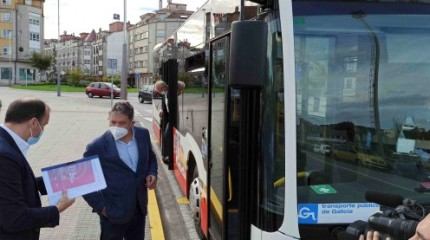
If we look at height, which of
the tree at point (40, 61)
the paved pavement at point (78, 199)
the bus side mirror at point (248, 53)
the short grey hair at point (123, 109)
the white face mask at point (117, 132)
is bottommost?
the paved pavement at point (78, 199)

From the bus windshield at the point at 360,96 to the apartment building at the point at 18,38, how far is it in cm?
7850

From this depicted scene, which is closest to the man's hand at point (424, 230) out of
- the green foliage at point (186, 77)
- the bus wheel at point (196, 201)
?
the bus wheel at point (196, 201)

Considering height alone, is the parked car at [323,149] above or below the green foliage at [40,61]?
below

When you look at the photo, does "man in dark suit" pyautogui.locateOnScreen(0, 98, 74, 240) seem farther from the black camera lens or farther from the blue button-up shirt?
the black camera lens

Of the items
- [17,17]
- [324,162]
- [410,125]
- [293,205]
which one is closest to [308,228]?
[293,205]

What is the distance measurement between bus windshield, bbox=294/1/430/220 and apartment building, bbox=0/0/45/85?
3091 inches

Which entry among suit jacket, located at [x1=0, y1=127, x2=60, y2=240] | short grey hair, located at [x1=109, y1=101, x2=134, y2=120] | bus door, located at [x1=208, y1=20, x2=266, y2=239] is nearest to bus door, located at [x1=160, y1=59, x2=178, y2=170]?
bus door, located at [x1=208, y1=20, x2=266, y2=239]

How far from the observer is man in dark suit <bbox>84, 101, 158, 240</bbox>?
3748 mm

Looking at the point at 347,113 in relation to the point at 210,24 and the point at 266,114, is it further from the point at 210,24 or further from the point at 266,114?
the point at 210,24

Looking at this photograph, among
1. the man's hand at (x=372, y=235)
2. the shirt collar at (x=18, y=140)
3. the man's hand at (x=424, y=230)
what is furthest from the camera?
the shirt collar at (x=18, y=140)

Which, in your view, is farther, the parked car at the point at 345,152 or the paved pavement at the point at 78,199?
the paved pavement at the point at 78,199

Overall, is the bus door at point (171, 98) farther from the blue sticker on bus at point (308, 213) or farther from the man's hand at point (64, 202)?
the blue sticker on bus at point (308, 213)

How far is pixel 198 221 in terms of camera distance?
530cm

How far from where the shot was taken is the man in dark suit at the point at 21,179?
2.45 meters
